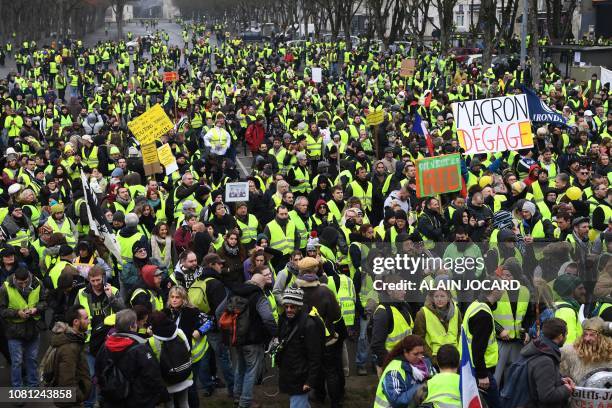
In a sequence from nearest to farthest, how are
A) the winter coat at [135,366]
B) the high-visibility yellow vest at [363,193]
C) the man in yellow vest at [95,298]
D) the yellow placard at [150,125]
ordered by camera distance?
the winter coat at [135,366] → the man in yellow vest at [95,298] → the high-visibility yellow vest at [363,193] → the yellow placard at [150,125]

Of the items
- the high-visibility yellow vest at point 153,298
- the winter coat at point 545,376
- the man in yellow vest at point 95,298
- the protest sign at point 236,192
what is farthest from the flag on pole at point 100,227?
the winter coat at point 545,376

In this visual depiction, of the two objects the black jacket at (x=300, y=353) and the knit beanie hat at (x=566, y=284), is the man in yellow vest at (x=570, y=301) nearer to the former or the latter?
the knit beanie hat at (x=566, y=284)

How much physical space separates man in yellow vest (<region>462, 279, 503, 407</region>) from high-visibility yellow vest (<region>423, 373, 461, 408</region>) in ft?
5.05

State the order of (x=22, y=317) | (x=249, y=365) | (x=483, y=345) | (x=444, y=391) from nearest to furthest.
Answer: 1. (x=444, y=391)
2. (x=483, y=345)
3. (x=249, y=365)
4. (x=22, y=317)

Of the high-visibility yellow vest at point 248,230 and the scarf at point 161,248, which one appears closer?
the scarf at point 161,248

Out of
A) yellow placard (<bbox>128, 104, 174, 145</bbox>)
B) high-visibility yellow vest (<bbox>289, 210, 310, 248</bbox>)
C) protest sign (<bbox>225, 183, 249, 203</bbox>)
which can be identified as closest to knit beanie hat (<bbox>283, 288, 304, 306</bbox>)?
high-visibility yellow vest (<bbox>289, 210, 310, 248</bbox>)

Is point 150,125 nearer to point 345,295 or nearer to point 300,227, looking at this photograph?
point 300,227

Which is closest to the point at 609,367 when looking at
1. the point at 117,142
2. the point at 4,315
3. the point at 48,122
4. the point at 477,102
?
the point at 4,315

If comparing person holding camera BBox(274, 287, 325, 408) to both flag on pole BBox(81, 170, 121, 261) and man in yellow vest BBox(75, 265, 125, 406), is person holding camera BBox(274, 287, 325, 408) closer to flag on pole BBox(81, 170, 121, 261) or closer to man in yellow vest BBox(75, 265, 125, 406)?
man in yellow vest BBox(75, 265, 125, 406)

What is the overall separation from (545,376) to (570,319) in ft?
3.80

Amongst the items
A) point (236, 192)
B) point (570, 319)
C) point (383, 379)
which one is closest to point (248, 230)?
point (236, 192)

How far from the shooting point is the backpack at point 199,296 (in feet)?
29.6

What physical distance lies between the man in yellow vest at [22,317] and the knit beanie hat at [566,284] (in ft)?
15.2

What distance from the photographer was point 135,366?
23.3 ft
